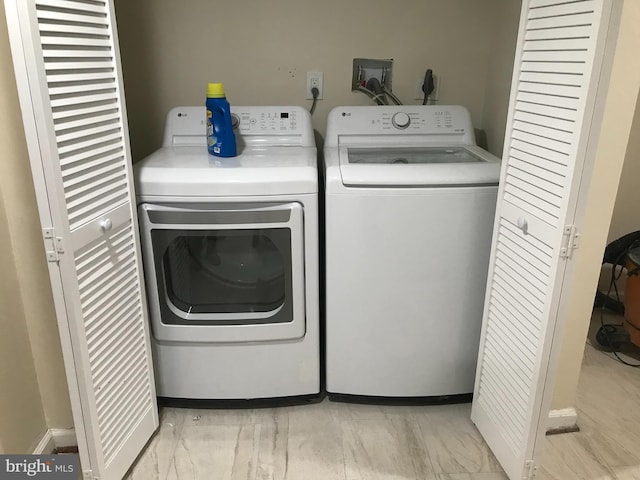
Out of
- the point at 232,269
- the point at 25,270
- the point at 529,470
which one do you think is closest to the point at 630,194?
the point at 529,470

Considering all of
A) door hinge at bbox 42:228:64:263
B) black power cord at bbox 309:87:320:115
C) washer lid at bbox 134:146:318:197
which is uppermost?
→ black power cord at bbox 309:87:320:115

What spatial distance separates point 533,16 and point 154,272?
1334 mm

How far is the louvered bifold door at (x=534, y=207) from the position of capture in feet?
3.78

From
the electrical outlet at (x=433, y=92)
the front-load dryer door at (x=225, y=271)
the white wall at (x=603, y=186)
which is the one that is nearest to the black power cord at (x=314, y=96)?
the electrical outlet at (x=433, y=92)

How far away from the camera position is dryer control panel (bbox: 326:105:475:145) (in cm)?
203

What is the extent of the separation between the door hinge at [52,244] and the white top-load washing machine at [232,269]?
0.40m

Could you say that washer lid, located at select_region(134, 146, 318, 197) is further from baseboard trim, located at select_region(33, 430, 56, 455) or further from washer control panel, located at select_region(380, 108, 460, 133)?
baseboard trim, located at select_region(33, 430, 56, 455)

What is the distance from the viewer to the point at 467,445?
172 centimetres

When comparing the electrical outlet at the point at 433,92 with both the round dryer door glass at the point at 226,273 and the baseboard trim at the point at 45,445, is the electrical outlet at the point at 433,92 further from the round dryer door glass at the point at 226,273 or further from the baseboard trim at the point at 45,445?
the baseboard trim at the point at 45,445

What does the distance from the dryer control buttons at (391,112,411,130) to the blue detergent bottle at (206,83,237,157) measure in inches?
25.5

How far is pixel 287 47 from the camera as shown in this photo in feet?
6.98

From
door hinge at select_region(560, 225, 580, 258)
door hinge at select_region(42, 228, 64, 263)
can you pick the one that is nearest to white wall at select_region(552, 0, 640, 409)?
door hinge at select_region(560, 225, 580, 258)

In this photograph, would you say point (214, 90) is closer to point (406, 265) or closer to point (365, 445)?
point (406, 265)

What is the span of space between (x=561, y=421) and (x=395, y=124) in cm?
123
